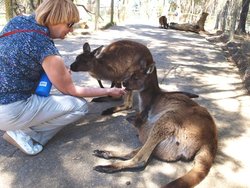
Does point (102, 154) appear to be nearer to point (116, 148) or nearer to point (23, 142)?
point (116, 148)

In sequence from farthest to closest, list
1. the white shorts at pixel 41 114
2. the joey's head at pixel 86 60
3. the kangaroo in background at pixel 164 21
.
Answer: the kangaroo in background at pixel 164 21 → the joey's head at pixel 86 60 → the white shorts at pixel 41 114

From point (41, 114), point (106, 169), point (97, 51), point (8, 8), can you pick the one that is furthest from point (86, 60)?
point (8, 8)

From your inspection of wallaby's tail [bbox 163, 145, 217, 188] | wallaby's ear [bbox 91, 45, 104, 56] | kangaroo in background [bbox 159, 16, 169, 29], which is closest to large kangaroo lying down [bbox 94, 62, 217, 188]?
wallaby's tail [bbox 163, 145, 217, 188]

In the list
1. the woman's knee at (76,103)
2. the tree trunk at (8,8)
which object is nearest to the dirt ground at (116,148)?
the woman's knee at (76,103)

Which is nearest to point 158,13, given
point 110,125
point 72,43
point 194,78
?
point 72,43

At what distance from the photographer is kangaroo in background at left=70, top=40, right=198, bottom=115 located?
4117mm

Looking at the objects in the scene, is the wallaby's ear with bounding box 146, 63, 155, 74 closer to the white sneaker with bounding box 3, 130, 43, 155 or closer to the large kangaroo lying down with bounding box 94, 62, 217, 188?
the large kangaroo lying down with bounding box 94, 62, 217, 188

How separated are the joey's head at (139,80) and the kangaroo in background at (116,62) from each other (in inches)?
6.5

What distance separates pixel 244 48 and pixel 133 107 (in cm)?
466

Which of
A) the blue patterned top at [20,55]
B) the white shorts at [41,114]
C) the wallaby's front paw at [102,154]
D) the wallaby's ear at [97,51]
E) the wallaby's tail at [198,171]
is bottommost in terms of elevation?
the wallaby's front paw at [102,154]

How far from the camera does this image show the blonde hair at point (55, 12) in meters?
2.87

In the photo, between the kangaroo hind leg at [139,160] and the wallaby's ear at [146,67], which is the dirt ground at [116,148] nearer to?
the kangaroo hind leg at [139,160]

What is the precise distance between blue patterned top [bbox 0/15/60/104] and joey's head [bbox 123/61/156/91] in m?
1.19

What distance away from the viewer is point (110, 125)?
3.93 meters
